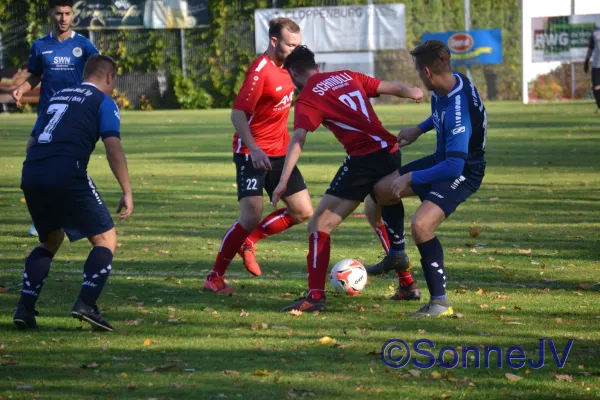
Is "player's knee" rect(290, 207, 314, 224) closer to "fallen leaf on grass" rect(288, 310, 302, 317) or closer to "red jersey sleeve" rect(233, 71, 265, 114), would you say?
"red jersey sleeve" rect(233, 71, 265, 114)

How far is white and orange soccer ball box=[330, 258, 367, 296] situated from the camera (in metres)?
7.50

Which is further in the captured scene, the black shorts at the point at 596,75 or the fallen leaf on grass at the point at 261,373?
the black shorts at the point at 596,75

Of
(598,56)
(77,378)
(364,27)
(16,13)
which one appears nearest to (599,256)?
(77,378)

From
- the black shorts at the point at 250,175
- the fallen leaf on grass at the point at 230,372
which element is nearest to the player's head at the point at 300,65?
the black shorts at the point at 250,175

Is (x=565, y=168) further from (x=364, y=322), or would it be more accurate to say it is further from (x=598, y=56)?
(x=364, y=322)

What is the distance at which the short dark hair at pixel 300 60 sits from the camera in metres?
7.15

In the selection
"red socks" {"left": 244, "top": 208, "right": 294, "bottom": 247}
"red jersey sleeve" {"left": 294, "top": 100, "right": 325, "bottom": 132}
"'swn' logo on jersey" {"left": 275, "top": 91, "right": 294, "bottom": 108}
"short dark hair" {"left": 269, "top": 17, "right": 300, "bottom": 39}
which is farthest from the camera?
"red socks" {"left": 244, "top": 208, "right": 294, "bottom": 247}

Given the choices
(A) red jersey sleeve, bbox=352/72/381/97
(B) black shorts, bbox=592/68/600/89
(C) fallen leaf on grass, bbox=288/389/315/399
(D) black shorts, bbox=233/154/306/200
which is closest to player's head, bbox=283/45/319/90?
(A) red jersey sleeve, bbox=352/72/381/97

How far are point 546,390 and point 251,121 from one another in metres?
3.64

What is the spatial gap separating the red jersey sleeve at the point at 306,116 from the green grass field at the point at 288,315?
1265 millimetres

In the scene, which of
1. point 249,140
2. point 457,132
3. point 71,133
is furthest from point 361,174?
point 71,133

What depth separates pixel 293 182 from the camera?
8.10m

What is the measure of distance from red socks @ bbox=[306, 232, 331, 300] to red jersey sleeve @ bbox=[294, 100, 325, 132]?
0.75 meters

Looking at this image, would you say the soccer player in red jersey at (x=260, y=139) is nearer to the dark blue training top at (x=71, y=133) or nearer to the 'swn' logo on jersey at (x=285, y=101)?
the 'swn' logo on jersey at (x=285, y=101)
